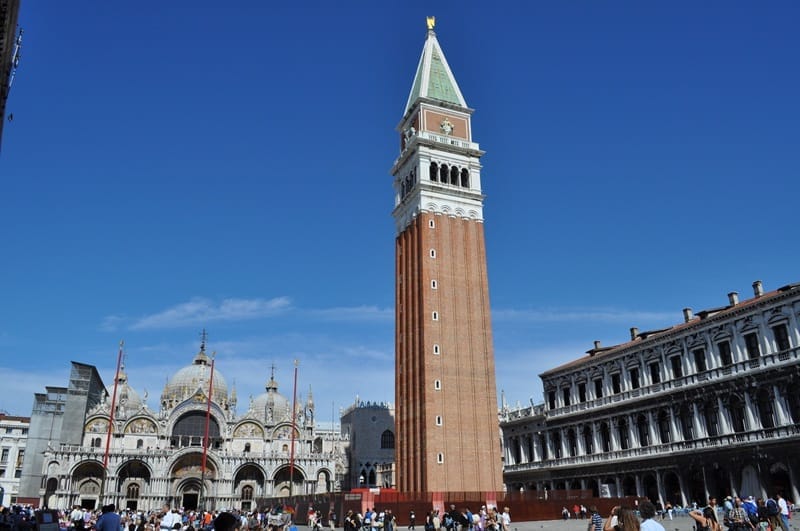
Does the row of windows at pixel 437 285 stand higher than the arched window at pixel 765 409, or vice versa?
the row of windows at pixel 437 285

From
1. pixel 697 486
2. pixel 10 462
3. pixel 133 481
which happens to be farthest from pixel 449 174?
pixel 10 462

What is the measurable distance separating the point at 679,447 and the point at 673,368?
5.07 meters

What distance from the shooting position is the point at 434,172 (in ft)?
178

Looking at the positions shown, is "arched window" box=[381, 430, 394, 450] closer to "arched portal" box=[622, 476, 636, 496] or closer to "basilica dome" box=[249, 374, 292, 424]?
"basilica dome" box=[249, 374, 292, 424]

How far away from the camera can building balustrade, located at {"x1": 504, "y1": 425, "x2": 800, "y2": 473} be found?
34.7 meters

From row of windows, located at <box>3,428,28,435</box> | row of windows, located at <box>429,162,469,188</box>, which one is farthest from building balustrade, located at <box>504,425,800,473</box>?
row of windows, located at <box>3,428,28,435</box>

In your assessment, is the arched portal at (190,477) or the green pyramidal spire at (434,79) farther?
the arched portal at (190,477)

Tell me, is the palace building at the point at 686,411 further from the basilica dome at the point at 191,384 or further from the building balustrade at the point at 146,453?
the basilica dome at the point at 191,384

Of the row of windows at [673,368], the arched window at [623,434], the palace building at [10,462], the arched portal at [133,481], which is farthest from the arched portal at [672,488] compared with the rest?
the palace building at [10,462]

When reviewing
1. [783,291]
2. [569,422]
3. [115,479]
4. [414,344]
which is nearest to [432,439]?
[414,344]

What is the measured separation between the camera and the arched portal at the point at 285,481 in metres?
67.1

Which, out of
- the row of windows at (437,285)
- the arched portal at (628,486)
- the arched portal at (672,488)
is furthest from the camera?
the row of windows at (437,285)

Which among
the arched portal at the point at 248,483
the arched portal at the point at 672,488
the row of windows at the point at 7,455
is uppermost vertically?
the row of windows at the point at 7,455

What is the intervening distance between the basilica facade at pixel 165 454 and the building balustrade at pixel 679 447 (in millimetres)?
24641
